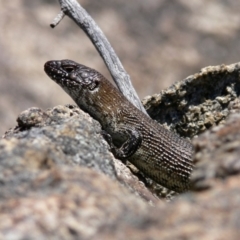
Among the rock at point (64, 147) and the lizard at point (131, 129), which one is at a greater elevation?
the lizard at point (131, 129)

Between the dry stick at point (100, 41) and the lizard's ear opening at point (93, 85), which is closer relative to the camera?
the dry stick at point (100, 41)

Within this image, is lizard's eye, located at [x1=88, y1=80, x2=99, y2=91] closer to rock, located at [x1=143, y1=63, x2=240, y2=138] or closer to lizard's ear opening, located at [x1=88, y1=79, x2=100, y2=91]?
lizard's ear opening, located at [x1=88, y1=79, x2=100, y2=91]

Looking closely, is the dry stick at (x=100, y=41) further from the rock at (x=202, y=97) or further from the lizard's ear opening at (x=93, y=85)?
the rock at (x=202, y=97)

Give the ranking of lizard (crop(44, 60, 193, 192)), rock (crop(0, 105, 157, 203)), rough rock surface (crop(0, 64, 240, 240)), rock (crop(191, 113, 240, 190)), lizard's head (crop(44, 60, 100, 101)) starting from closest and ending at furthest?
1. rough rock surface (crop(0, 64, 240, 240))
2. rock (crop(191, 113, 240, 190))
3. rock (crop(0, 105, 157, 203))
4. lizard (crop(44, 60, 193, 192))
5. lizard's head (crop(44, 60, 100, 101))

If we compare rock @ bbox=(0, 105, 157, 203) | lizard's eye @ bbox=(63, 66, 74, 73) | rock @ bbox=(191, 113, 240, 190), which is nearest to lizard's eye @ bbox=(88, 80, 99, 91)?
lizard's eye @ bbox=(63, 66, 74, 73)

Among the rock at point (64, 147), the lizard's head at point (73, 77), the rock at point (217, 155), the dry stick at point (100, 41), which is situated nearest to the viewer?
the rock at point (217, 155)

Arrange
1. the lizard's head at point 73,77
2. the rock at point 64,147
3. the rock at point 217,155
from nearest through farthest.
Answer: the rock at point 217,155, the rock at point 64,147, the lizard's head at point 73,77

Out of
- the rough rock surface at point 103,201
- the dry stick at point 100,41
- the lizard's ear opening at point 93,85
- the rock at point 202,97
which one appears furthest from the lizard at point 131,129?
the rough rock surface at point 103,201

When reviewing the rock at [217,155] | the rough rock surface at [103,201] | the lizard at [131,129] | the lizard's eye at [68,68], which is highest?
the lizard's eye at [68,68]
